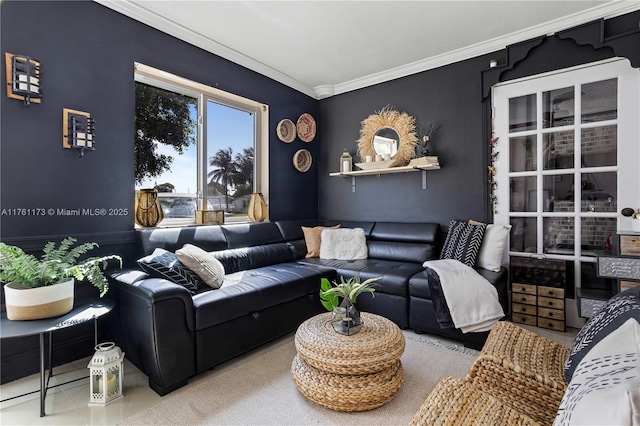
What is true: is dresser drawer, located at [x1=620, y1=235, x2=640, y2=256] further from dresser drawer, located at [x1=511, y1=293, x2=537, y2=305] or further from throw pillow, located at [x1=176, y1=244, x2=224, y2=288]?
throw pillow, located at [x1=176, y1=244, x2=224, y2=288]

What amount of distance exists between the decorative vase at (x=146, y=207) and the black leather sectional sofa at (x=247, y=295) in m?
0.18

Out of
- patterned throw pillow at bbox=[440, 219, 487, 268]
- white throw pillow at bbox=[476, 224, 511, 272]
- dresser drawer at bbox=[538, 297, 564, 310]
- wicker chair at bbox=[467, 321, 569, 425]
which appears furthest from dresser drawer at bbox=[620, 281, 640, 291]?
wicker chair at bbox=[467, 321, 569, 425]

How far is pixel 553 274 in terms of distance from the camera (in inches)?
112

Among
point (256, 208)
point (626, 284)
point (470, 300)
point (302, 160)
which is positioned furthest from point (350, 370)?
point (302, 160)

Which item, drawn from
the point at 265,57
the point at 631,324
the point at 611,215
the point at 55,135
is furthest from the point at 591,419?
the point at 265,57

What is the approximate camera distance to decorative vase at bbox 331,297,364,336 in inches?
72.6

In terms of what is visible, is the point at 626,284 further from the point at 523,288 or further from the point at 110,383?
the point at 110,383

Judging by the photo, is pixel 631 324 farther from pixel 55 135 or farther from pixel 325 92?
pixel 325 92

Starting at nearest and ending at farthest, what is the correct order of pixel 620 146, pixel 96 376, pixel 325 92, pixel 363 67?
pixel 96 376 < pixel 620 146 < pixel 363 67 < pixel 325 92

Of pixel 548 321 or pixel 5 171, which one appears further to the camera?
pixel 548 321

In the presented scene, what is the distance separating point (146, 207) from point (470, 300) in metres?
2.79

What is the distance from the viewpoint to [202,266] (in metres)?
2.35

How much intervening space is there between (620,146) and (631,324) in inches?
104

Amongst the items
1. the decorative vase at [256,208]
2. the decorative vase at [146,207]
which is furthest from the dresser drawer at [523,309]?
the decorative vase at [146,207]
